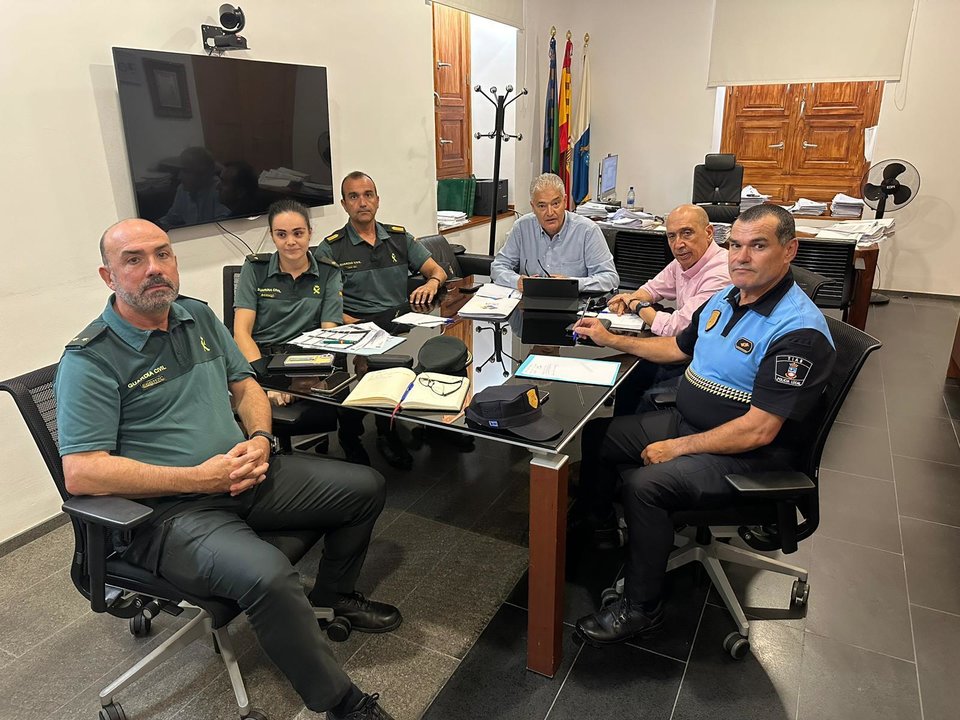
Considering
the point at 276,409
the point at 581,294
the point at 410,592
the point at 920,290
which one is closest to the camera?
the point at 276,409

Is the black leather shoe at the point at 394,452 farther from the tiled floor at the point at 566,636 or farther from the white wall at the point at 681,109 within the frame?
the white wall at the point at 681,109

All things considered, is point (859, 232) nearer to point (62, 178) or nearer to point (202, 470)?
point (202, 470)

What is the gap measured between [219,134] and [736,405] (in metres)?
2.50

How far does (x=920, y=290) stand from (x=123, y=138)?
6302 mm

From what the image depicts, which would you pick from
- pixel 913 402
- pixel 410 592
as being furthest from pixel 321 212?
pixel 913 402

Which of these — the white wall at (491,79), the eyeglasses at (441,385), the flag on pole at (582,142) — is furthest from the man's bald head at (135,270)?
the flag on pole at (582,142)

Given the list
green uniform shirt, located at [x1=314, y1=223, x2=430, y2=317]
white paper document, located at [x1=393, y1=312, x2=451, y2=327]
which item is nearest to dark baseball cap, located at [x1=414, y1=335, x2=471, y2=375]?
white paper document, located at [x1=393, y1=312, x2=451, y2=327]

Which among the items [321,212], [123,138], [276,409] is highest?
[123,138]

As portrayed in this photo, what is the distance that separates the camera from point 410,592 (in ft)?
7.18

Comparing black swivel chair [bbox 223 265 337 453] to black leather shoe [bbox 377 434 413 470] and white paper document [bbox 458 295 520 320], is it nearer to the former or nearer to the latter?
black leather shoe [bbox 377 434 413 470]

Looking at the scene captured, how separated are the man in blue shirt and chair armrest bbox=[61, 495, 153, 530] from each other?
6.74ft

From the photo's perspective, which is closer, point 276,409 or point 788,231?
point 788,231

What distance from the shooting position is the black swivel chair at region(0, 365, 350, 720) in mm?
1442

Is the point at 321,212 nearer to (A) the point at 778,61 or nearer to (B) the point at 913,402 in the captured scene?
(B) the point at 913,402
